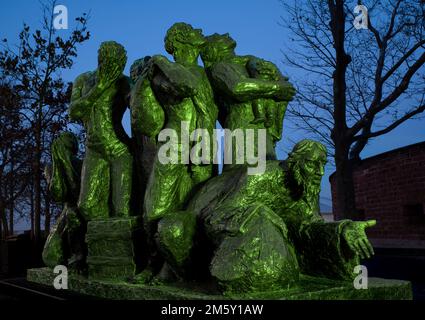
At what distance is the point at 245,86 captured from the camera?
4.50 meters

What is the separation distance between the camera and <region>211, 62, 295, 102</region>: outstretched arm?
14.8ft

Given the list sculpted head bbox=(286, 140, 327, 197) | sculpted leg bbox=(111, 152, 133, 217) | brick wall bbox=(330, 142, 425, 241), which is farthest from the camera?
brick wall bbox=(330, 142, 425, 241)

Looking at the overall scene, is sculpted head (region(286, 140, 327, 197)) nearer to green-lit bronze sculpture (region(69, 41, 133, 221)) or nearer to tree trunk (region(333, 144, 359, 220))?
green-lit bronze sculpture (region(69, 41, 133, 221))

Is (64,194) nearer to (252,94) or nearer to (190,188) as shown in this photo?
(190,188)

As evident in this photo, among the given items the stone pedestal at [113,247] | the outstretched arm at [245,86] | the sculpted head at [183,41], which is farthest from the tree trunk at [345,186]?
the stone pedestal at [113,247]

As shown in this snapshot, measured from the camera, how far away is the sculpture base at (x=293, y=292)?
352 centimetres

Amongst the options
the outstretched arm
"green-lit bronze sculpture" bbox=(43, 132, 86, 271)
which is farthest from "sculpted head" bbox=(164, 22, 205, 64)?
"green-lit bronze sculpture" bbox=(43, 132, 86, 271)

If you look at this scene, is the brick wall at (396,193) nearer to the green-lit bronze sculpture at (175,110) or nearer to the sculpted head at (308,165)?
the green-lit bronze sculpture at (175,110)

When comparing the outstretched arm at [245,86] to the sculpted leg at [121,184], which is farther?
the sculpted leg at [121,184]

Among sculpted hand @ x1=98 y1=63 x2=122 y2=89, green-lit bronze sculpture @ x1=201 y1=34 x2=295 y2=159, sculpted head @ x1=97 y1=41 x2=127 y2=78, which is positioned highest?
sculpted head @ x1=97 y1=41 x2=127 y2=78

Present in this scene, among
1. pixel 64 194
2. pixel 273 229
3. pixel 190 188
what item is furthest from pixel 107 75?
pixel 273 229

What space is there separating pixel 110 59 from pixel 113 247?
168 centimetres
